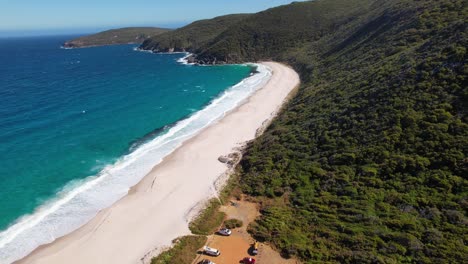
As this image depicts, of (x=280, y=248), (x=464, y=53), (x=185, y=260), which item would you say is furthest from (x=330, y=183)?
(x=464, y=53)

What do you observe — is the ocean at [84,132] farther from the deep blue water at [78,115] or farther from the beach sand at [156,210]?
the beach sand at [156,210]

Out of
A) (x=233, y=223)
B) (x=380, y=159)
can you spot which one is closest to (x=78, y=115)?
(x=233, y=223)

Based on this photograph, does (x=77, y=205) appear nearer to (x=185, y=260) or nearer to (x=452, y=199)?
(x=185, y=260)

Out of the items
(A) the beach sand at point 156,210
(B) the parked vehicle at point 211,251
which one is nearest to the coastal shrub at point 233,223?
(B) the parked vehicle at point 211,251

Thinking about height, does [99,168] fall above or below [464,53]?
below

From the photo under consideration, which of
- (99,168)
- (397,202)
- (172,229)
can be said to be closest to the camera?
(397,202)

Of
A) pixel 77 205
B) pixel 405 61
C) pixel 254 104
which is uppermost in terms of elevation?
pixel 405 61

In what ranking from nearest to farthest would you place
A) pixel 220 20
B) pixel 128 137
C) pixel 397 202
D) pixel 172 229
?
1. pixel 397 202
2. pixel 172 229
3. pixel 128 137
4. pixel 220 20
